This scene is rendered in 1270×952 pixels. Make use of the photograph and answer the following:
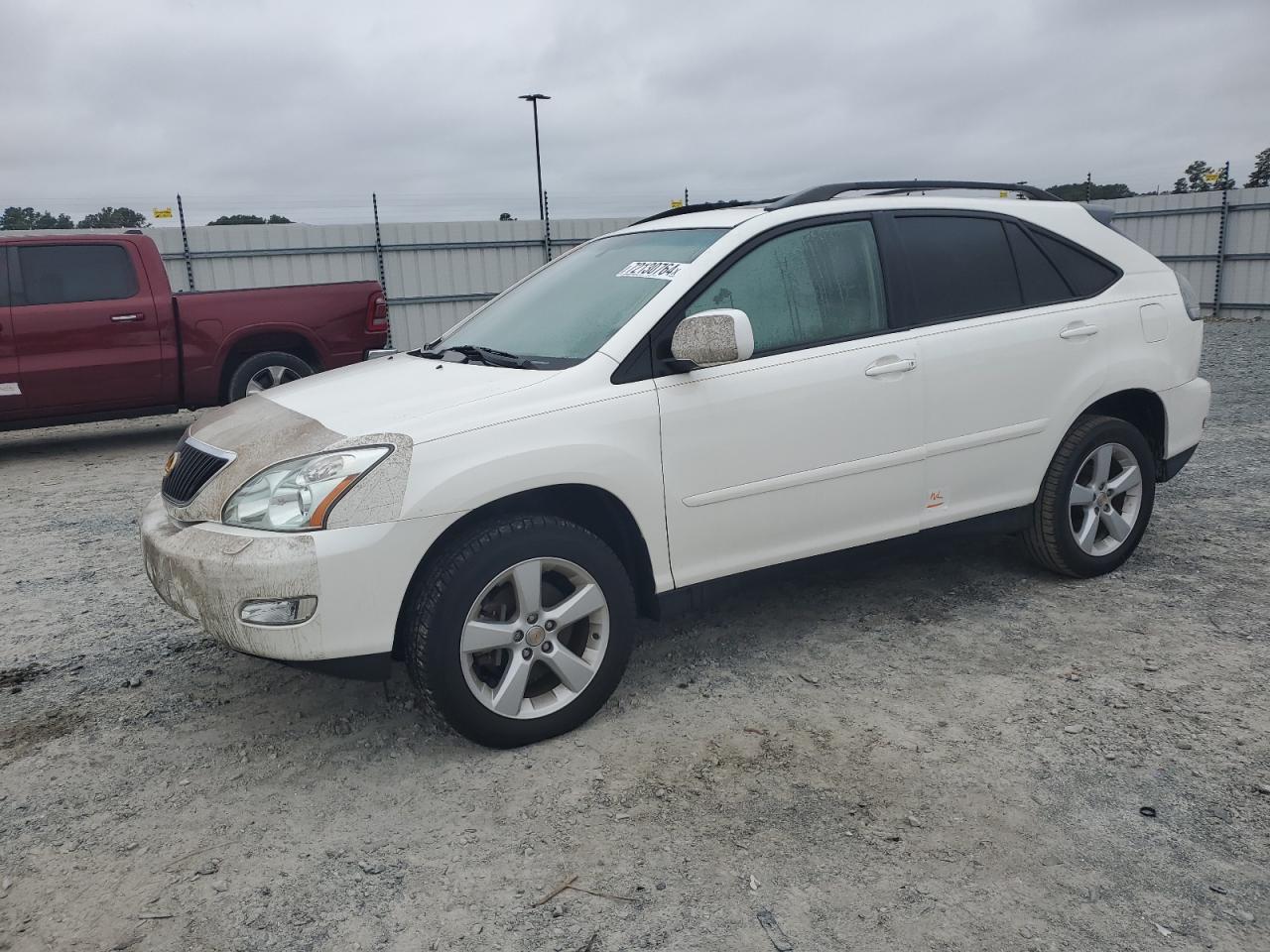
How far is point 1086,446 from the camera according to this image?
14.3 ft

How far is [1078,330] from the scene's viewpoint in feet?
14.1

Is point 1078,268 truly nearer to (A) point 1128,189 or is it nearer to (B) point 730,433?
(B) point 730,433

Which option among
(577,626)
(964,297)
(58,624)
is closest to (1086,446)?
(964,297)

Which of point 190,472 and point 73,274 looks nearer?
point 190,472

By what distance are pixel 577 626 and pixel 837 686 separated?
0.98 meters

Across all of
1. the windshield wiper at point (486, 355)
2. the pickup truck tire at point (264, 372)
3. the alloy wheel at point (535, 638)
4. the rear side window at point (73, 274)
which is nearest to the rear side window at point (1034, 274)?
the windshield wiper at point (486, 355)

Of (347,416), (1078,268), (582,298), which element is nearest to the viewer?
(347,416)

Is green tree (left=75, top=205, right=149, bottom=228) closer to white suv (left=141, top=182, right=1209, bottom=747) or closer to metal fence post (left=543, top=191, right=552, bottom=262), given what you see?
metal fence post (left=543, top=191, right=552, bottom=262)

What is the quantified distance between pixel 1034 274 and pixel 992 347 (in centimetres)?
51

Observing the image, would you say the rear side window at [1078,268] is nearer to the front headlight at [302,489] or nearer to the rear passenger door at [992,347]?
the rear passenger door at [992,347]

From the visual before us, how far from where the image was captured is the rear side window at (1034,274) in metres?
4.29

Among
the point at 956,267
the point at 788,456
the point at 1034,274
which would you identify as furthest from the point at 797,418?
the point at 1034,274

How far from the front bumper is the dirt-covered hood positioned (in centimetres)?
21

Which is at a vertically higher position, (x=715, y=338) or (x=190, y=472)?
(x=715, y=338)
